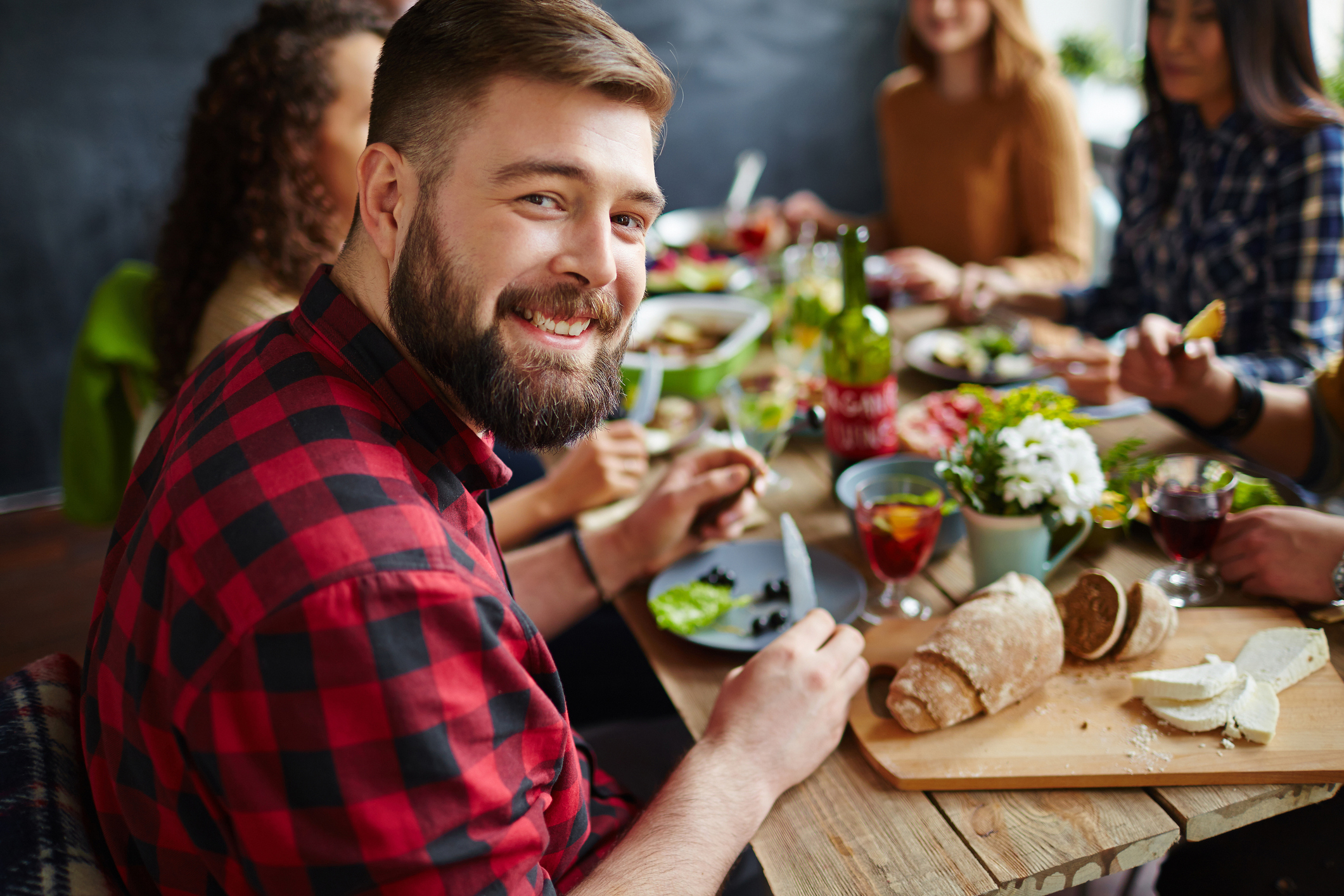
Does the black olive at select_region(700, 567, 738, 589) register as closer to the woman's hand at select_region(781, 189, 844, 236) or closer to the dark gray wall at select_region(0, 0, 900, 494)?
the woman's hand at select_region(781, 189, 844, 236)

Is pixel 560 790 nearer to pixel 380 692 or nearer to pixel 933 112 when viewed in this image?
pixel 380 692

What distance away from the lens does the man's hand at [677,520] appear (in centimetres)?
132

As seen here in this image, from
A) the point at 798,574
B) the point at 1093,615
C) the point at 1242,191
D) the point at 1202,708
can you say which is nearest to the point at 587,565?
the point at 798,574

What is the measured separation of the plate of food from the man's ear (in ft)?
4.21

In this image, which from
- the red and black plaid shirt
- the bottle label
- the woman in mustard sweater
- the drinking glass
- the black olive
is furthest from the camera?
the woman in mustard sweater

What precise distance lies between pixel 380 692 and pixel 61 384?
12.3 feet

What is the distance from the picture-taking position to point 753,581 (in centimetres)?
128

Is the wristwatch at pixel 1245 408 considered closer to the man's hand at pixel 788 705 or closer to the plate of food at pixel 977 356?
the plate of food at pixel 977 356

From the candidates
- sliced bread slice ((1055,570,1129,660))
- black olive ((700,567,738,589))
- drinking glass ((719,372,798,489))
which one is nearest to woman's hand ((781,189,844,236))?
drinking glass ((719,372,798,489))

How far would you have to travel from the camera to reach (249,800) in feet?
2.10

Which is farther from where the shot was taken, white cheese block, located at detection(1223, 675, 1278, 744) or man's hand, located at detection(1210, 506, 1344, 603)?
man's hand, located at detection(1210, 506, 1344, 603)

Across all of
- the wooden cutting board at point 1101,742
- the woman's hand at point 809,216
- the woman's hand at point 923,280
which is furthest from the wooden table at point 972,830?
the woman's hand at point 809,216

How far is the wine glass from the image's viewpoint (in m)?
1.11

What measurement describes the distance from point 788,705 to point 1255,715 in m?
0.45
